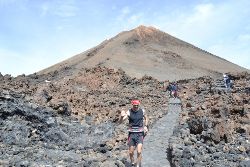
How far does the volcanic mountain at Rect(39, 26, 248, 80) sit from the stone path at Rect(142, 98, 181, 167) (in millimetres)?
42942

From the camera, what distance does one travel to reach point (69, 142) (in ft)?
63.5

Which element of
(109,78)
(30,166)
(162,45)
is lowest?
(30,166)

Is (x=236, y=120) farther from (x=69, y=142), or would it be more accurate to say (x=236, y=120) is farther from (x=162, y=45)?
(x=162, y=45)

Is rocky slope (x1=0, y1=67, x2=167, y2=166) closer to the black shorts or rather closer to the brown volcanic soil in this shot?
the brown volcanic soil

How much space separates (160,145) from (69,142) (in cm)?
363

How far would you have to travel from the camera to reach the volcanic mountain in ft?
251

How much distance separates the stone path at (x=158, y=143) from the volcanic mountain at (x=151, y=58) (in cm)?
4294

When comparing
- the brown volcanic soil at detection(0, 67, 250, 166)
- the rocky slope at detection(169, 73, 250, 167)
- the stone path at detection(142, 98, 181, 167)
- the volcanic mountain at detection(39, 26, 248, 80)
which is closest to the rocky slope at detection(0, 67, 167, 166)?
the brown volcanic soil at detection(0, 67, 250, 166)

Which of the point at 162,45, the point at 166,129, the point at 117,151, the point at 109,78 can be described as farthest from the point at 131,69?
the point at 117,151

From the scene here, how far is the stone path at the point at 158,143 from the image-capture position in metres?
16.0

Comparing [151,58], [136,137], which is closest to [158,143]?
[136,137]

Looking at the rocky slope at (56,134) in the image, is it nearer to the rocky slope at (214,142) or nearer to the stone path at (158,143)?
the stone path at (158,143)

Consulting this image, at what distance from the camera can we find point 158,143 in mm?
19438

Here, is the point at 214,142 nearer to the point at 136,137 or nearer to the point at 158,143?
the point at 158,143
